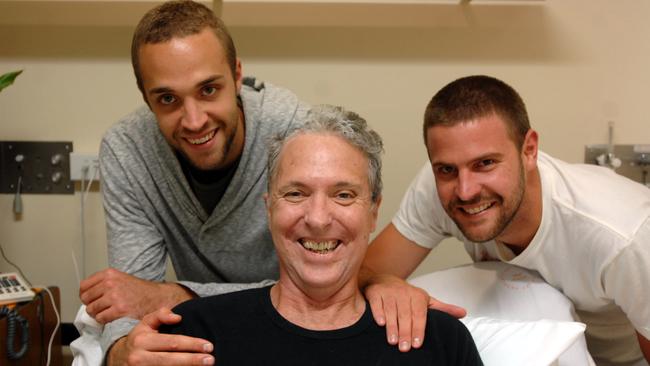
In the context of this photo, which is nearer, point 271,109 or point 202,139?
point 202,139

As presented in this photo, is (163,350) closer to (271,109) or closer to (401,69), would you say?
(271,109)

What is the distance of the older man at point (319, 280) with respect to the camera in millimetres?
1213

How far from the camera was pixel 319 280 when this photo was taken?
48.8 inches

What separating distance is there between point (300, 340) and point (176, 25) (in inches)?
30.8

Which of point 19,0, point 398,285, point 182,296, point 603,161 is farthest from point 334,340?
point 19,0

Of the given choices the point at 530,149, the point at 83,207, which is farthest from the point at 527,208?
the point at 83,207

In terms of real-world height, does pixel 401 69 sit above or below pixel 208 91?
above

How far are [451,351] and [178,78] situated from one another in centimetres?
88

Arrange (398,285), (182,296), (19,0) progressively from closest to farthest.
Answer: (398,285)
(182,296)
(19,0)

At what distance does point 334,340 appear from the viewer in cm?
122

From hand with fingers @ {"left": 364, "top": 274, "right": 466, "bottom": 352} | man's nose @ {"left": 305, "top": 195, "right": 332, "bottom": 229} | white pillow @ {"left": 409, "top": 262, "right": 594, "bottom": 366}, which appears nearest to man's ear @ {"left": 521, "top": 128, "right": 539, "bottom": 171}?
white pillow @ {"left": 409, "top": 262, "right": 594, "bottom": 366}

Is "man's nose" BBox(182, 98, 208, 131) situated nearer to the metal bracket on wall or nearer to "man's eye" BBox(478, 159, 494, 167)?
"man's eye" BBox(478, 159, 494, 167)

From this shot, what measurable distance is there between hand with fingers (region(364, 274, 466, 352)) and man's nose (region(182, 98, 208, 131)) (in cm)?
57

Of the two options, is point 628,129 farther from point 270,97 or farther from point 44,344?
point 44,344
